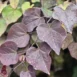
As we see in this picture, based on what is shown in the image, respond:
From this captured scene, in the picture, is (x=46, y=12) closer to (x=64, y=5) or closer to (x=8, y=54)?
(x=64, y=5)

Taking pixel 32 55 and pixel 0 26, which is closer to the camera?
pixel 32 55

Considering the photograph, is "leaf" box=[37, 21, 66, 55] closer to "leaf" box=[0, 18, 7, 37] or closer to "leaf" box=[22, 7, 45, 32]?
"leaf" box=[22, 7, 45, 32]

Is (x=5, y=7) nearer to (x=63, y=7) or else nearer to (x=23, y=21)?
(x=23, y=21)

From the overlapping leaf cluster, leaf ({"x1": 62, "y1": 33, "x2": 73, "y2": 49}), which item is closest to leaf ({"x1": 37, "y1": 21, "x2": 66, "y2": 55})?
the overlapping leaf cluster

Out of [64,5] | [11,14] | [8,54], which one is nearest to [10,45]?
[8,54]

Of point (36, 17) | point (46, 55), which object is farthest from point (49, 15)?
point (46, 55)

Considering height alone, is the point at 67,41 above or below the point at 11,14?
below
